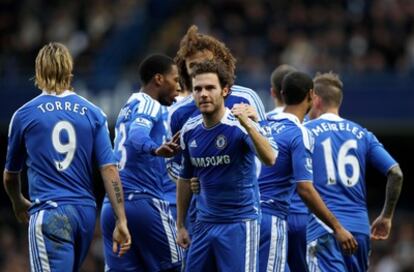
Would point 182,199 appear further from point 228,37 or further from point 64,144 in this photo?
point 228,37

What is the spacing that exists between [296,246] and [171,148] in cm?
184

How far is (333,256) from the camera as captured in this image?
12.3 meters

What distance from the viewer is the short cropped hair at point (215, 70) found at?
10.9 metres

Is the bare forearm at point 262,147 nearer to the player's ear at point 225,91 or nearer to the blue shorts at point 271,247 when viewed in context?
the player's ear at point 225,91

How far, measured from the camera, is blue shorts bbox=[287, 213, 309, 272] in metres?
12.4

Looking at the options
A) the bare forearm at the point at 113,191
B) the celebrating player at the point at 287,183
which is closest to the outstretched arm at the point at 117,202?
the bare forearm at the point at 113,191

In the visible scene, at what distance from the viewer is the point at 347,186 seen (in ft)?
40.8

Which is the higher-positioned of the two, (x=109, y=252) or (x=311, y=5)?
(x=311, y=5)

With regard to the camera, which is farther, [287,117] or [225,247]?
[287,117]

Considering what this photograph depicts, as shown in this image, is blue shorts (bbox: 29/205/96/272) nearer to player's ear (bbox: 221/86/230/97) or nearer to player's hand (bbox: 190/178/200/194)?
player's hand (bbox: 190/178/200/194)

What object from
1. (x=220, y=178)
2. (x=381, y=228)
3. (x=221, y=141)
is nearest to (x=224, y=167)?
(x=220, y=178)

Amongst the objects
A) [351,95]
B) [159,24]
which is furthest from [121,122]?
[159,24]

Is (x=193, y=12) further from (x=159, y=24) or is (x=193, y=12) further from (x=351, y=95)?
(x=351, y=95)

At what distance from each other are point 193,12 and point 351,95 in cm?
470
